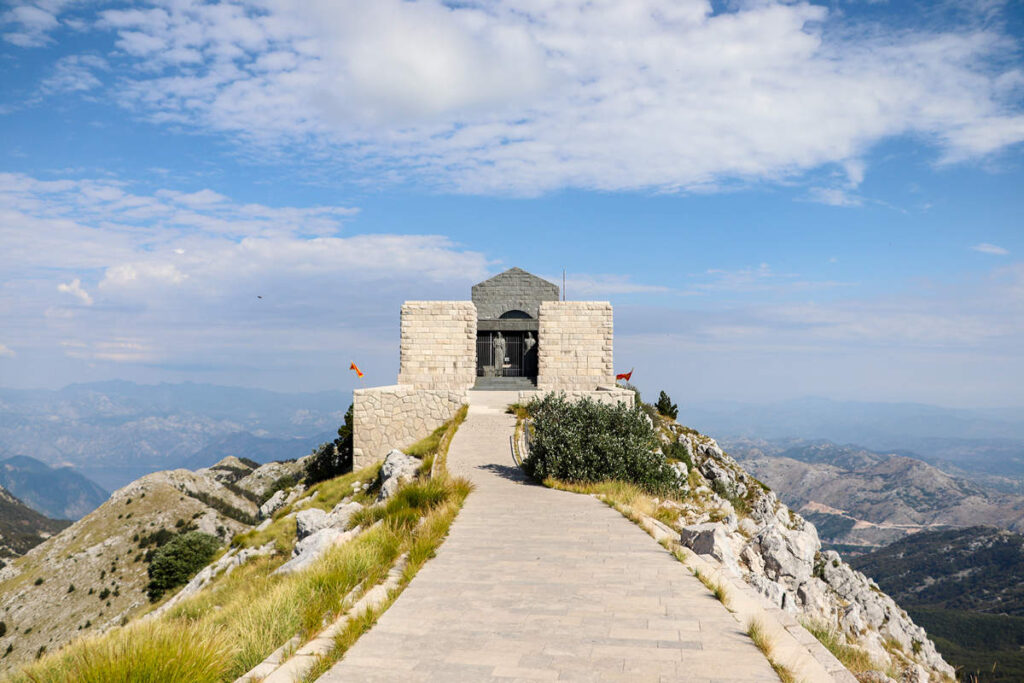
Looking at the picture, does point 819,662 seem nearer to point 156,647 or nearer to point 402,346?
point 156,647

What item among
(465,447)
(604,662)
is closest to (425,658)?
(604,662)

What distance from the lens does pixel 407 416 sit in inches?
870

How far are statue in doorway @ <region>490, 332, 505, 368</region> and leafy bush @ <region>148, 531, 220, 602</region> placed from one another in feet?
92.8

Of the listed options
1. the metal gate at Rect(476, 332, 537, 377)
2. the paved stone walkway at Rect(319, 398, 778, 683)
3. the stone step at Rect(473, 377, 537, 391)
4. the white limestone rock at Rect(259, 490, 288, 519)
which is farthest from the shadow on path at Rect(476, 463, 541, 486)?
the white limestone rock at Rect(259, 490, 288, 519)

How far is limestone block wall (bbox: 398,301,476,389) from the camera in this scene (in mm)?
27062

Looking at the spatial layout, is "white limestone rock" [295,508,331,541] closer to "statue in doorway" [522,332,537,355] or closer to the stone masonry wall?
"statue in doorway" [522,332,537,355]

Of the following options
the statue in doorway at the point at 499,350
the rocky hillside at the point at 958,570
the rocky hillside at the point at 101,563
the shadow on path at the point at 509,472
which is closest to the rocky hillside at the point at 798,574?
the shadow on path at the point at 509,472

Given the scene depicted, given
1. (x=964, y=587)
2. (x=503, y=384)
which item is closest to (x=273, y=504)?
(x=503, y=384)

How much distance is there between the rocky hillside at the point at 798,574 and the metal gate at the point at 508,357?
765cm

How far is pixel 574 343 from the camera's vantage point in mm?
27531

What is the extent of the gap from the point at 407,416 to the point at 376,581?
15.9 meters

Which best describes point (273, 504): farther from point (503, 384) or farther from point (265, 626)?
point (265, 626)

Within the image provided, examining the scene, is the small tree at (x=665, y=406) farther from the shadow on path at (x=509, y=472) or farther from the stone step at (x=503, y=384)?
the shadow on path at (x=509, y=472)

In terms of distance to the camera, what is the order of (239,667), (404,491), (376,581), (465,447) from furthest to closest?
(465,447)
(404,491)
(376,581)
(239,667)
